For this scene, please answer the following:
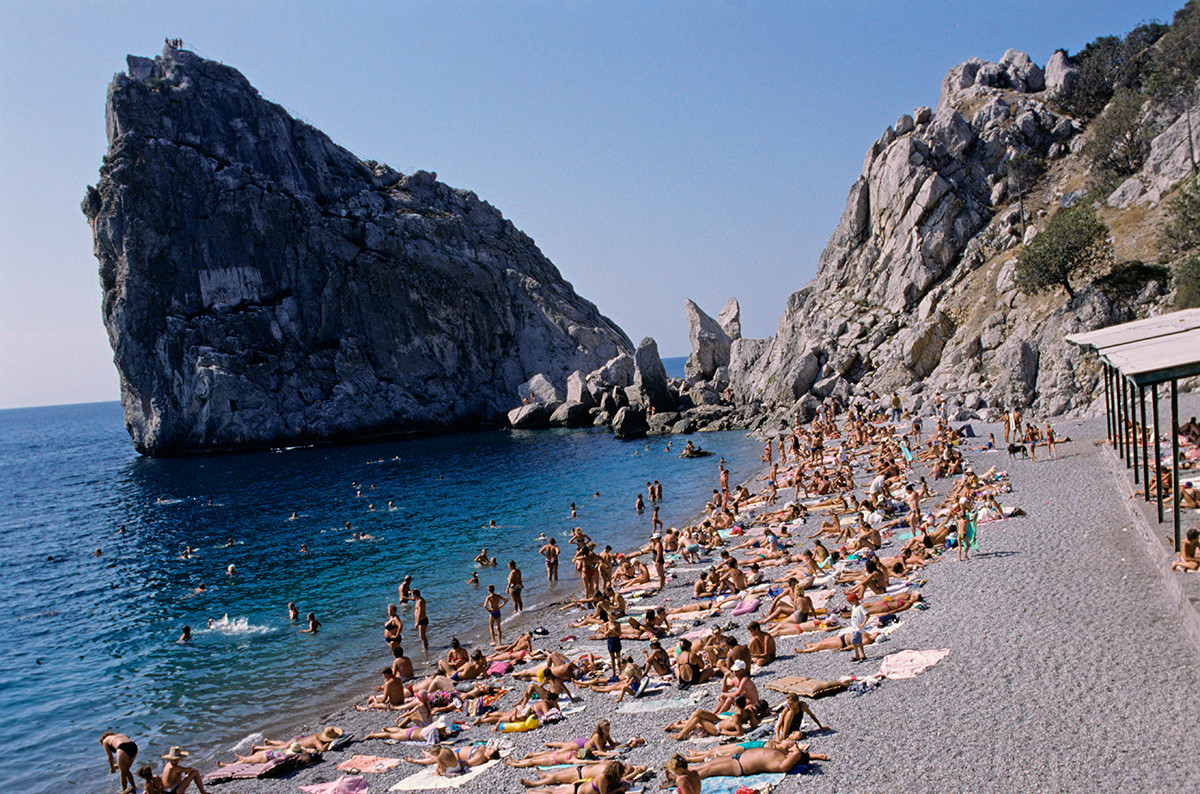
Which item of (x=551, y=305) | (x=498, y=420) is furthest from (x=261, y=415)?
(x=551, y=305)

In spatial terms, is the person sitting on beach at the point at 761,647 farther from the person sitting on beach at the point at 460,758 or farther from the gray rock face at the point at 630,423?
the gray rock face at the point at 630,423

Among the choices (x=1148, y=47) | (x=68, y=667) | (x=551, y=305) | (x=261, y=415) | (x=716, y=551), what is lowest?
(x=68, y=667)

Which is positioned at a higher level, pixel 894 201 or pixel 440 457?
pixel 894 201

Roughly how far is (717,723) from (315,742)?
26.8 ft

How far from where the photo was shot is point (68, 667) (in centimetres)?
2144

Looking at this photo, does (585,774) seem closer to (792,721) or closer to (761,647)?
(792,721)

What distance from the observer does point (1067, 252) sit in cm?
3819

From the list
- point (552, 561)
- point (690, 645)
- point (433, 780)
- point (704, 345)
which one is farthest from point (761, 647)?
point (704, 345)

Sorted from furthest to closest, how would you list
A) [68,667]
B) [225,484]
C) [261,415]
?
[261,415]
[225,484]
[68,667]

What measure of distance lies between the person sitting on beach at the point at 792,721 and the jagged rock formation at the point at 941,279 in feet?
109

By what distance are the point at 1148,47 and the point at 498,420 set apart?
66.9 metres

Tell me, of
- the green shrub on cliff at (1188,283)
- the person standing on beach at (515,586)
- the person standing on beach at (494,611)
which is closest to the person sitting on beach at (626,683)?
the person standing on beach at (494,611)

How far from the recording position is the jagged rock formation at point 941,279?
4166 centimetres

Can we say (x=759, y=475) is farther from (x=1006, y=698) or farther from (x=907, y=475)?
(x=1006, y=698)
